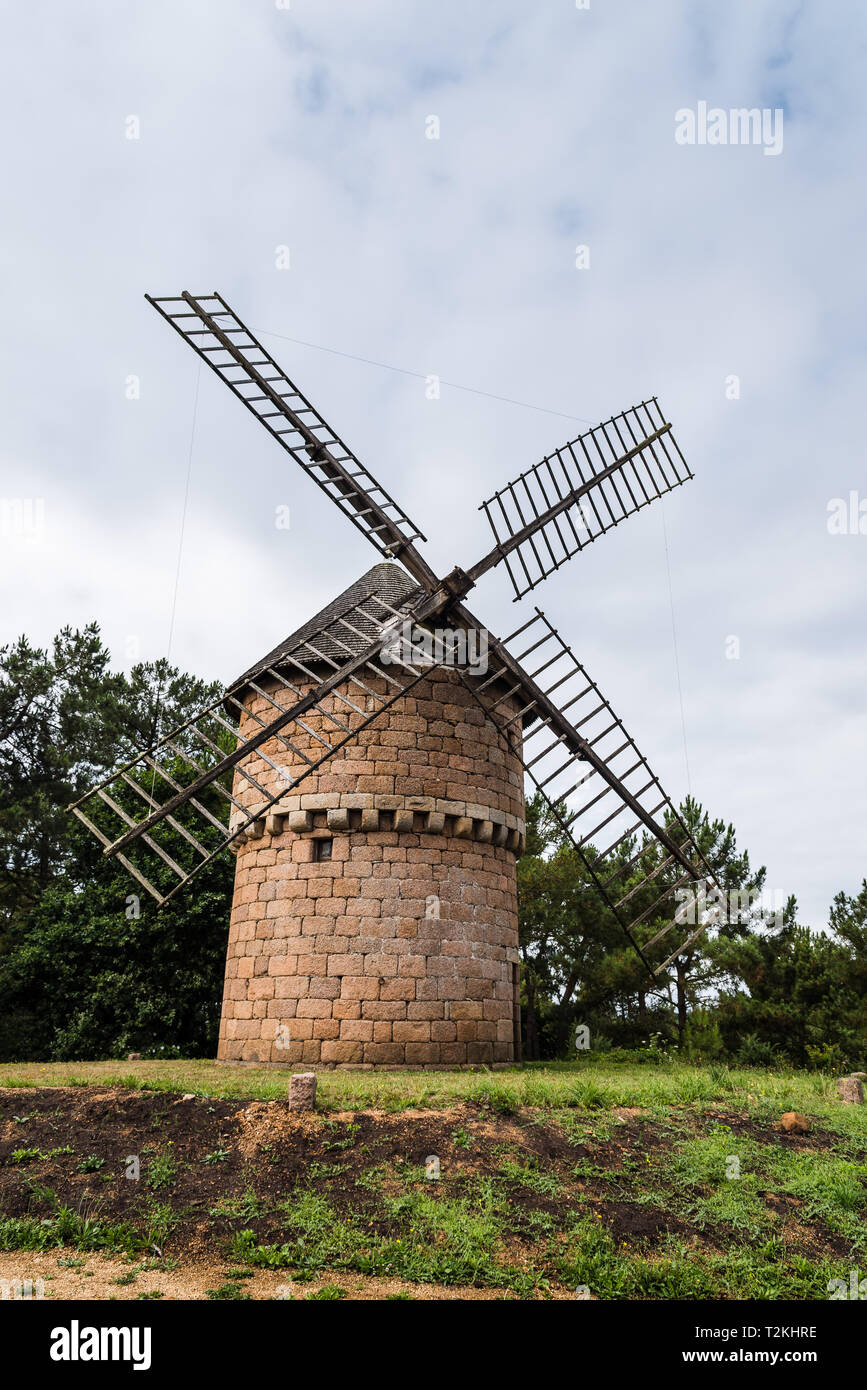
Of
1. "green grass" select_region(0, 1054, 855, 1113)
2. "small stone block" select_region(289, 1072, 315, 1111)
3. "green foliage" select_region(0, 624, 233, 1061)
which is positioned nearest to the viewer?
"small stone block" select_region(289, 1072, 315, 1111)

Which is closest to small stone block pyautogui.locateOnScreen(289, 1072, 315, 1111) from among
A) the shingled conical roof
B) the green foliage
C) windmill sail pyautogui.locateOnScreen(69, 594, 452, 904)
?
windmill sail pyautogui.locateOnScreen(69, 594, 452, 904)

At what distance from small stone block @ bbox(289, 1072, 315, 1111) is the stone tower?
3.59 metres

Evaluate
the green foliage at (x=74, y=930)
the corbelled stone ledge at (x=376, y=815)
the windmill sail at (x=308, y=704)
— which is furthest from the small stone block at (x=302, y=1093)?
the green foliage at (x=74, y=930)

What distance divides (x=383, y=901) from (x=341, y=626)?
14.9 ft

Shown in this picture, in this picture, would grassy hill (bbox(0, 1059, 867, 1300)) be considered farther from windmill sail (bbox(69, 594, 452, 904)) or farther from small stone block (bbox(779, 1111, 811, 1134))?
windmill sail (bbox(69, 594, 452, 904))

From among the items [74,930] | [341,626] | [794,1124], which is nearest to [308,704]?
[341,626]

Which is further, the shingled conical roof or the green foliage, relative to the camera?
the green foliage

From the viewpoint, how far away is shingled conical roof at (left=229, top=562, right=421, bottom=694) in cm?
1346

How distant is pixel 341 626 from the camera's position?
1431 centimetres

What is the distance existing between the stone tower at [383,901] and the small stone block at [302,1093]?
359 centimetres

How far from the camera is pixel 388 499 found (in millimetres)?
14531

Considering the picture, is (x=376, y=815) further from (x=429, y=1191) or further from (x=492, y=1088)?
(x=429, y=1191)
